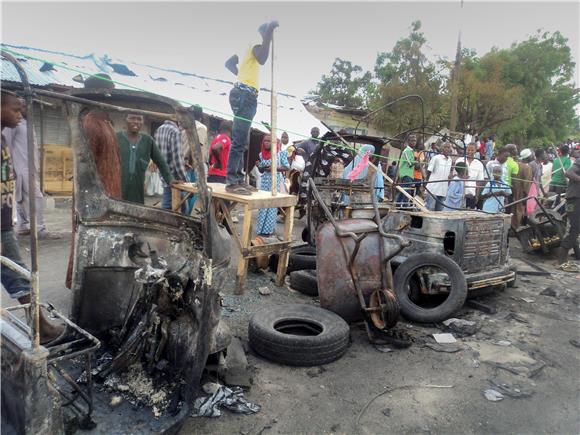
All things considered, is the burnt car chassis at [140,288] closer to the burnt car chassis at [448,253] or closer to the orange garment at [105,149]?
the orange garment at [105,149]

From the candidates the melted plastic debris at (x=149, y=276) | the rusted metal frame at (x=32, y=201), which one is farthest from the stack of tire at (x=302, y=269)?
the rusted metal frame at (x=32, y=201)

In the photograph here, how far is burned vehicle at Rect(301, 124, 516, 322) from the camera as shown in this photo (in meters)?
4.41

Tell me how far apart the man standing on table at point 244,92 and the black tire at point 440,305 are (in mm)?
1900

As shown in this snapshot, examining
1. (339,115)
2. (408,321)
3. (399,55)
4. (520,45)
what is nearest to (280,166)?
(408,321)

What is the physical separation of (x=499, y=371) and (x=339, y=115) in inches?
835

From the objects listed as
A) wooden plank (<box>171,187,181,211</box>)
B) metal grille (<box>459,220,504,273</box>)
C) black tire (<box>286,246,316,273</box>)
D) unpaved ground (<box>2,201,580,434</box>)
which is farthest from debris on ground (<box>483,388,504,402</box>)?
wooden plank (<box>171,187,181,211</box>)

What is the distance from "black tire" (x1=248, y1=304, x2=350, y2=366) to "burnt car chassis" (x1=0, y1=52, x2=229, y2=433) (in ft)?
2.11

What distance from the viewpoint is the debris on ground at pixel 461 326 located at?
424 cm

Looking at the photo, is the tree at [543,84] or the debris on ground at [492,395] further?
the tree at [543,84]

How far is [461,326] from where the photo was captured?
14.1 feet

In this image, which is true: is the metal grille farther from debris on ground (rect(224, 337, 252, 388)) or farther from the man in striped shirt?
the man in striped shirt

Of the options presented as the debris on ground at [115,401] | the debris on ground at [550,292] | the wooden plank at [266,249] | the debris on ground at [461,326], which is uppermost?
the wooden plank at [266,249]

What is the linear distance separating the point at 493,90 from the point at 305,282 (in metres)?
21.0

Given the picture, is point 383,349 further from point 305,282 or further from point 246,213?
point 246,213
